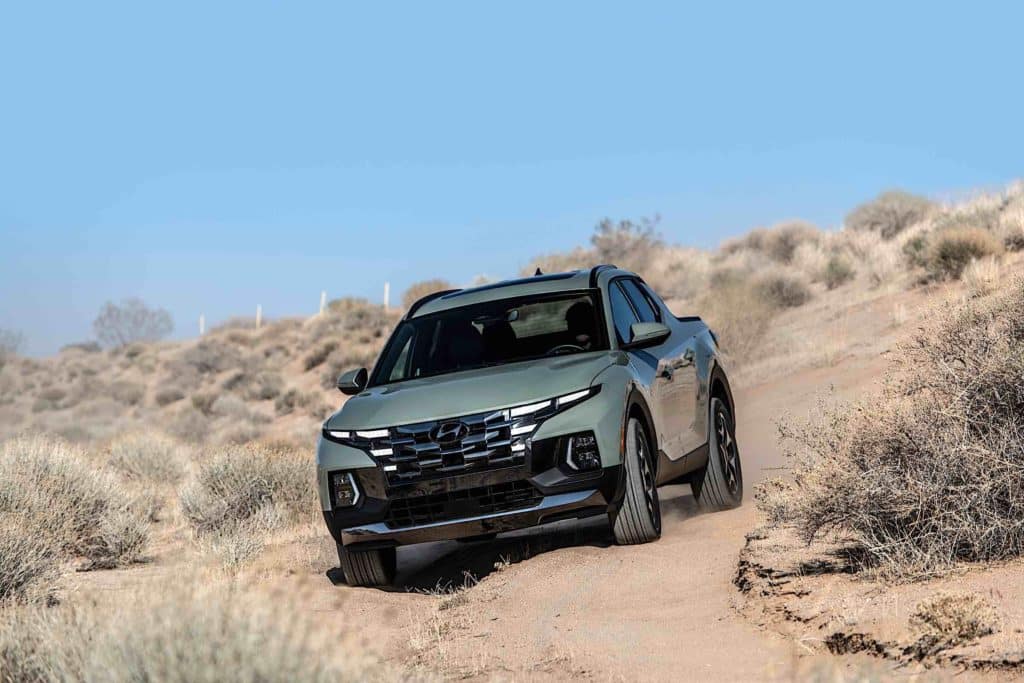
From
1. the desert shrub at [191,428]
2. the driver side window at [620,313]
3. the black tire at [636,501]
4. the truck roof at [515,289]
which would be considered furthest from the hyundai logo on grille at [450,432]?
the desert shrub at [191,428]

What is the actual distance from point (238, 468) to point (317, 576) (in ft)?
16.7

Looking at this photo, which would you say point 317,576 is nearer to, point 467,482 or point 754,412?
point 467,482

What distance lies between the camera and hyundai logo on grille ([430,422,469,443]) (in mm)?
8734

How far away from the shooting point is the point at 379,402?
9.20m

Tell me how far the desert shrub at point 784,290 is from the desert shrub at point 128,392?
2414 centimetres

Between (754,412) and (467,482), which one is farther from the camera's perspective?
(754,412)

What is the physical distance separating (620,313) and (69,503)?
5.68m

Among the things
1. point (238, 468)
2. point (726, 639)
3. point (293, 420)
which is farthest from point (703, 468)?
point (293, 420)

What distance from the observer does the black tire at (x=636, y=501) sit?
8961 mm

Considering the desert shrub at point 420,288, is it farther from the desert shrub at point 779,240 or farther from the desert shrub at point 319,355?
the desert shrub at point 779,240

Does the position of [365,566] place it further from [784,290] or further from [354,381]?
[784,290]

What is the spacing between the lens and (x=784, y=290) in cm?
3297

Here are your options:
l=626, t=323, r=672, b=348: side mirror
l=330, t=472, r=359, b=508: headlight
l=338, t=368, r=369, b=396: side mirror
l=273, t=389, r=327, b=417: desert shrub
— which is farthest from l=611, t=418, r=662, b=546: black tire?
l=273, t=389, r=327, b=417: desert shrub

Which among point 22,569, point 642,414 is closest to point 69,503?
point 22,569
